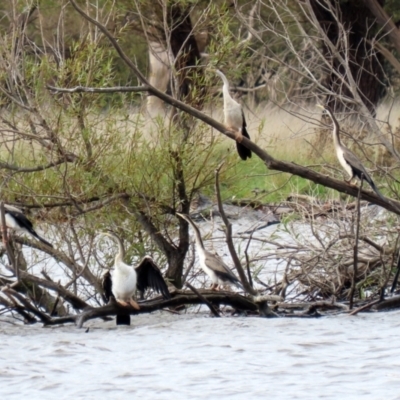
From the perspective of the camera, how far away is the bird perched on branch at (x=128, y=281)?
7.63 m

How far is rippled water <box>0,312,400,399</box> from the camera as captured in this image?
5848 mm

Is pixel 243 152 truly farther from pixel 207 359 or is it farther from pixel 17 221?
pixel 207 359

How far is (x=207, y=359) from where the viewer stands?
6645 mm

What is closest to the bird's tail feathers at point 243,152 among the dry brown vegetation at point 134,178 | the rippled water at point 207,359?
the dry brown vegetation at point 134,178

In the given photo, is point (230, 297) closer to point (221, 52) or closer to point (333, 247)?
point (333, 247)

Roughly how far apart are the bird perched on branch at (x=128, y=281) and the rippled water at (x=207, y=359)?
8.9 inches

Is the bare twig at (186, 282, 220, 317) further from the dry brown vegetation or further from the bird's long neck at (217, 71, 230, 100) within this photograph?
the bird's long neck at (217, 71, 230, 100)

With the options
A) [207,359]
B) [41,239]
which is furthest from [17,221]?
[207,359]

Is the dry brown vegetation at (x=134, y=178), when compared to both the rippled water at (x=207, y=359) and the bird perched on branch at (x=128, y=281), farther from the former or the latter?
the rippled water at (x=207, y=359)

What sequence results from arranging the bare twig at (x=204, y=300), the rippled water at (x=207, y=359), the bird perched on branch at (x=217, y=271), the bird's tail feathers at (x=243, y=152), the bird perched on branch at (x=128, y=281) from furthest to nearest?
the bird's tail feathers at (x=243, y=152), the bird perched on branch at (x=217, y=271), the bird perched on branch at (x=128, y=281), the bare twig at (x=204, y=300), the rippled water at (x=207, y=359)

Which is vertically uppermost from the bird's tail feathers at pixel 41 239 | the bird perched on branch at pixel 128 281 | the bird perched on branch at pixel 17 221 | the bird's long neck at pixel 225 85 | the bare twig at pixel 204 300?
the bird's long neck at pixel 225 85

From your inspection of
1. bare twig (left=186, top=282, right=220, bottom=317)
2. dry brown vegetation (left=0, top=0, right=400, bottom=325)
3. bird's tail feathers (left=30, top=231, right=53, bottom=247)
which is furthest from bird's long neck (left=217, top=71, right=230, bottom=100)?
bird's tail feathers (left=30, top=231, right=53, bottom=247)

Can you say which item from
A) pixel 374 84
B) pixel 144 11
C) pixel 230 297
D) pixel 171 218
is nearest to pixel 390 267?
pixel 230 297

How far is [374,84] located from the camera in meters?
15.6
